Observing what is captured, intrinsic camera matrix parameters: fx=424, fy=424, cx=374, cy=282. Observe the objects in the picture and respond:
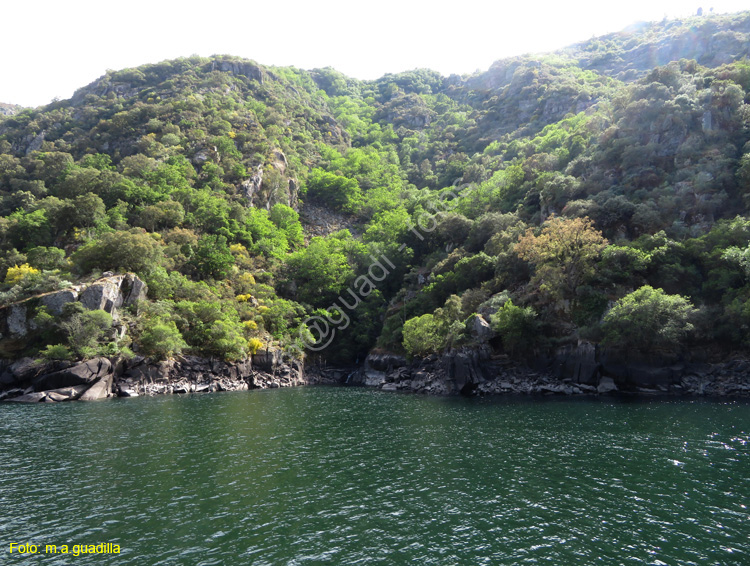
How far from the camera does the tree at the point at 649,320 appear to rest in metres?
45.8

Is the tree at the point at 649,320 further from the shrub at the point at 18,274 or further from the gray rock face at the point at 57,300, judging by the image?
the shrub at the point at 18,274

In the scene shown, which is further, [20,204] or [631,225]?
[20,204]

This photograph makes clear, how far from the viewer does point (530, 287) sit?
60.6 m

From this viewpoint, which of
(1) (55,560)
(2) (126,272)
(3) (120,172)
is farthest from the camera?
(3) (120,172)

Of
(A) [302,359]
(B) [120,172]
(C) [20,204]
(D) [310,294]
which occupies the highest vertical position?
(B) [120,172]

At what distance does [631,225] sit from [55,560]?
223ft

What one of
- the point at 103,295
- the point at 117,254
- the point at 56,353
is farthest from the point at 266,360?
the point at 56,353

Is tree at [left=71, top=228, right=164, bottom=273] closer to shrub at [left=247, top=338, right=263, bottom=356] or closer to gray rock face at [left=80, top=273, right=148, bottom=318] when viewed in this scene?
gray rock face at [left=80, top=273, right=148, bottom=318]

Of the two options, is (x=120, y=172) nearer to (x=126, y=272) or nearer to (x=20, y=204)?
(x=20, y=204)

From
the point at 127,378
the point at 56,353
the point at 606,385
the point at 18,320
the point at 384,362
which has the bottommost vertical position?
the point at 127,378

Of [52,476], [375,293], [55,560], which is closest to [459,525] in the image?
[55,560]

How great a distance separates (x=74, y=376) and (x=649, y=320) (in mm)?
68706

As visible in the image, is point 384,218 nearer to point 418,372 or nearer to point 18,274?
point 418,372

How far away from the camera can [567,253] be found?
57125 millimetres
